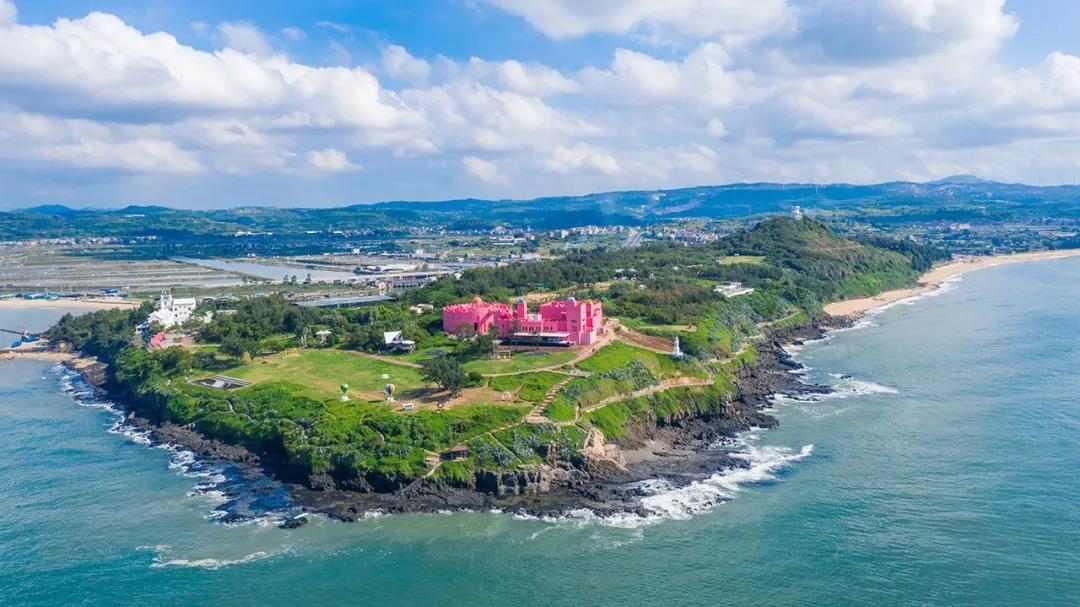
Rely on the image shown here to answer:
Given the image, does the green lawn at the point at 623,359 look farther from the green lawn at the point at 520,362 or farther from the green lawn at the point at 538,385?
the green lawn at the point at 538,385

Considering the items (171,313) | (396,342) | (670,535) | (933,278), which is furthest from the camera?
(933,278)

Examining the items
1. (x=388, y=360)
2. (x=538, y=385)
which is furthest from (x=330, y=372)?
(x=538, y=385)

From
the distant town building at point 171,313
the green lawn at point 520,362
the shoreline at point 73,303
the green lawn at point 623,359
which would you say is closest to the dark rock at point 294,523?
the green lawn at point 520,362

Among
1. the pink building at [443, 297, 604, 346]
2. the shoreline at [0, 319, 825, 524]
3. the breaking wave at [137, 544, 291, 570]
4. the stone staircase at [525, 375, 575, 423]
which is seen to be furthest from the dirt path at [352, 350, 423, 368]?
the breaking wave at [137, 544, 291, 570]

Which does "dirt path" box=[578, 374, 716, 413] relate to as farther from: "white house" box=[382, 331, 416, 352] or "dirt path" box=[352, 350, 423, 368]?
"white house" box=[382, 331, 416, 352]

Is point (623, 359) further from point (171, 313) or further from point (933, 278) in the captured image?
point (933, 278)
